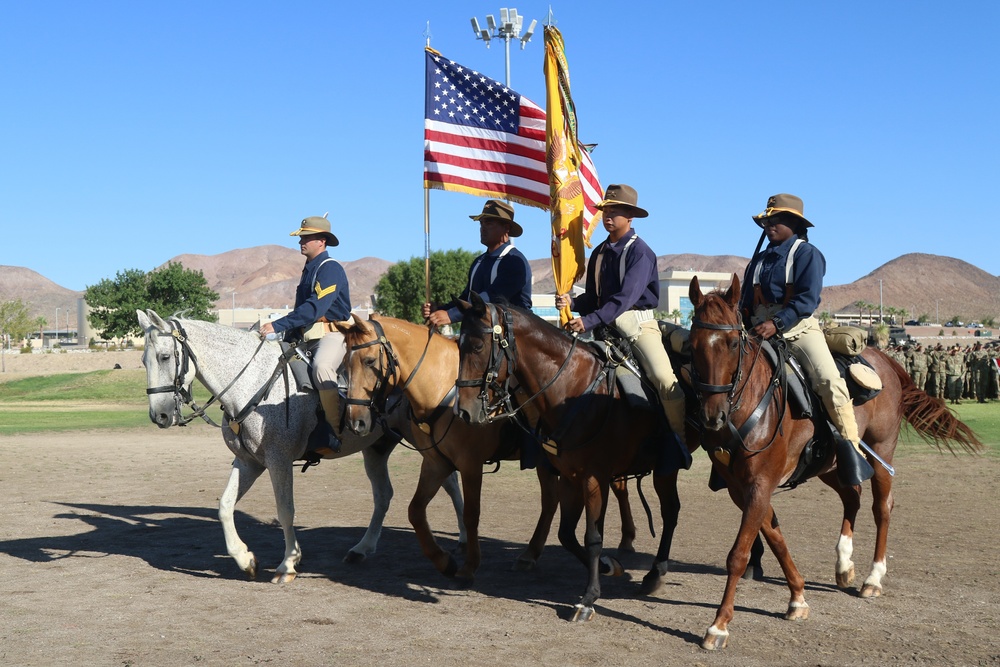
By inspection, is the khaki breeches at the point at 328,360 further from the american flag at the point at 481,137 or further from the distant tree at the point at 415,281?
the distant tree at the point at 415,281

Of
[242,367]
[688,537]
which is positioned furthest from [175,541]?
[688,537]

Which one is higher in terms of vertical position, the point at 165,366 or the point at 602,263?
the point at 602,263

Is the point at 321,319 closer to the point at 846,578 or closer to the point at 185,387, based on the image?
the point at 185,387

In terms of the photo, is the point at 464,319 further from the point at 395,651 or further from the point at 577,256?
the point at 577,256

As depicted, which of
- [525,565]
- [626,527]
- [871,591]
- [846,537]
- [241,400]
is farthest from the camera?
[626,527]

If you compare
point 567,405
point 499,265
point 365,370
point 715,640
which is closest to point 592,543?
point 567,405

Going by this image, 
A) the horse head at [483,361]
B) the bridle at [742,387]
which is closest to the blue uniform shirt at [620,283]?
the horse head at [483,361]

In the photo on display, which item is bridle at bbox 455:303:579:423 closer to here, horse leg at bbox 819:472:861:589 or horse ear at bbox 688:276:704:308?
horse ear at bbox 688:276:704:308

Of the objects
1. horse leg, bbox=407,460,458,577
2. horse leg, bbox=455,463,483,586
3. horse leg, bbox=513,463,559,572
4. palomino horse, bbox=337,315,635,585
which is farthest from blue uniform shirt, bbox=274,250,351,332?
horse leg, bbox=513,463,559,572

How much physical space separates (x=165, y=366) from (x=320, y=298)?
167 centimetres

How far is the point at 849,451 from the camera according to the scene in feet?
26.3

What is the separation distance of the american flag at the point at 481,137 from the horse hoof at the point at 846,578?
656cm

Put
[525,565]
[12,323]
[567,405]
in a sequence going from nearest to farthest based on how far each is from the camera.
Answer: [567,405] → [525,565] → [12,323]

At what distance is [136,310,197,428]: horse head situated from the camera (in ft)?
28.8
